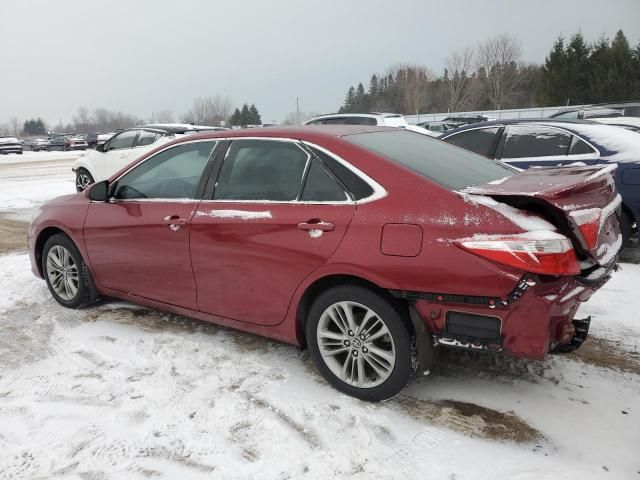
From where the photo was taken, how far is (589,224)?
8.83 feet

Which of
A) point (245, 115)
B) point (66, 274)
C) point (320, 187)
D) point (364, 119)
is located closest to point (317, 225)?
point (320, 187)

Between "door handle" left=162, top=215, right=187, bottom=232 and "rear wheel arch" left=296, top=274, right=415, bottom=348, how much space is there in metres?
1.11

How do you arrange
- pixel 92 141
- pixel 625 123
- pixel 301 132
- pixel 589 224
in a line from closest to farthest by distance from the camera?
pixel 589 224 < pixel 301 132 < pixel 625 123 < pixel 92 141

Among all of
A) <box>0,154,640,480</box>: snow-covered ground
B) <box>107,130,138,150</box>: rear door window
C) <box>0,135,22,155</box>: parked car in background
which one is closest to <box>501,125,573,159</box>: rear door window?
<box>0,154,640,480</box>: snow-covered ground

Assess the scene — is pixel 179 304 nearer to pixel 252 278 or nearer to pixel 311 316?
pixel 252 278

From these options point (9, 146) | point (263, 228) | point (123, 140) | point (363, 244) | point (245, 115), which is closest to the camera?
point (363, 244)

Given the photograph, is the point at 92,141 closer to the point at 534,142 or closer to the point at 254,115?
the point at 534,142

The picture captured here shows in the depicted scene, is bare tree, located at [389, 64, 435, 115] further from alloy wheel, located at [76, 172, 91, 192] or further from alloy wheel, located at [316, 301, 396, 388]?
alloy wheel, located at [316, 301, 396, 388]

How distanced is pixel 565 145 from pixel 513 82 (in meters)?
67.1

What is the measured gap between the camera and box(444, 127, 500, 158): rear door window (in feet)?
22.0

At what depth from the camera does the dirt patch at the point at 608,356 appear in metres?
3.49

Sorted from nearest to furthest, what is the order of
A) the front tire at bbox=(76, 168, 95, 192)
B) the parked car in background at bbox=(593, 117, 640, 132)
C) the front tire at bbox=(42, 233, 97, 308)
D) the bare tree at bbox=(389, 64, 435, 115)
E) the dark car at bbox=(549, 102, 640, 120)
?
the front tire at bbox=(42, 233, 97, 308) < the parked car in background at bbox=(593, 117, 640, 132) < the front tire at bbox=(76, 168, 95, 192) < the dark car at bbox=(549, 102, 640, 120) < the bare tree at bbox=(389, 64, 435, 115)

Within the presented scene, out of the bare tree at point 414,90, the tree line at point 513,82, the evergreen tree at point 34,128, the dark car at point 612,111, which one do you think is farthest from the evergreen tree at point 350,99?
the dark car at point 612,111

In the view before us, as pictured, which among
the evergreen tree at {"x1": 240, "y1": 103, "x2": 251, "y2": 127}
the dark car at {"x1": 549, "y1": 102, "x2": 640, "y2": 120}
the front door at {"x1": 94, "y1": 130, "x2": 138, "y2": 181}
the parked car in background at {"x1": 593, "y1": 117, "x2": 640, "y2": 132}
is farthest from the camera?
the evergreen tree at {"x1": 240, "y1": 103, "x2": 251, "y2": 127}
